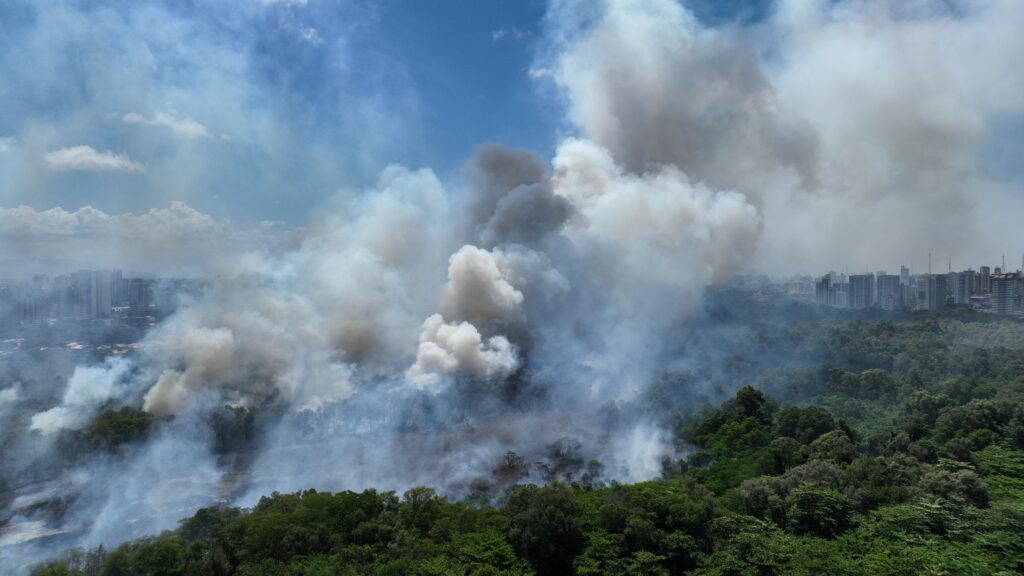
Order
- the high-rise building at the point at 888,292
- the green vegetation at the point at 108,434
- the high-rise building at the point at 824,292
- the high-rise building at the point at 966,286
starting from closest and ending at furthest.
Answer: the green vegetation at the point at 108,434 < the high-rise building at the point at 966,286 < the high-rise building at the point at 888,292 < the high-rise building at the point at 824,292

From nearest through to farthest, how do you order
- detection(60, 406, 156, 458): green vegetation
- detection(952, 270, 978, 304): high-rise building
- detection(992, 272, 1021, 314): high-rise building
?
detection(60, 406, 156, 458): green vegetation, detection(992, 272, 1021, 314): high-rise building, detection(952, 270, 978, 304): high-rise building

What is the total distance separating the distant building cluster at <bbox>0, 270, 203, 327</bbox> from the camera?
36719 millimetres

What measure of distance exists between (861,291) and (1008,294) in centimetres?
1697

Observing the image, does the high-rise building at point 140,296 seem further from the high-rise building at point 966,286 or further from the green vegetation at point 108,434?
the high-rise building at point 966,286

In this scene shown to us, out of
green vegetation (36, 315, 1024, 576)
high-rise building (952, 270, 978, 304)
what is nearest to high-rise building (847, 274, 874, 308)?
high-rise building (952, 270, 978, 304)

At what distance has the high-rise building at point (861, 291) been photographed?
3465 inches

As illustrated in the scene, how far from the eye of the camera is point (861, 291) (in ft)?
290

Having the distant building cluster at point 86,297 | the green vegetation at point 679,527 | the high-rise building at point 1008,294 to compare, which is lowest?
the green vegetation at point 679,527

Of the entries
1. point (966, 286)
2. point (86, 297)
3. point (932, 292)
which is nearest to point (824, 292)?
point (932, 292)

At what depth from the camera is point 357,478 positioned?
23922 mm

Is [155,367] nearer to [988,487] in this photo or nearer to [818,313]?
[988,487]

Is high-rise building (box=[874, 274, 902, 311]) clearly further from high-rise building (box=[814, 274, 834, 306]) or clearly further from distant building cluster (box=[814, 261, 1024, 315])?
high-rise building (box=[814, 274, 834, 306])

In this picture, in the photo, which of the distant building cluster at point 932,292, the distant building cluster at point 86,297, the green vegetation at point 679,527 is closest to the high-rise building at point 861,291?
the distant building cluster at point 932,292

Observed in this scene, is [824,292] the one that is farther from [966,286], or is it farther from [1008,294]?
[1008,294]
